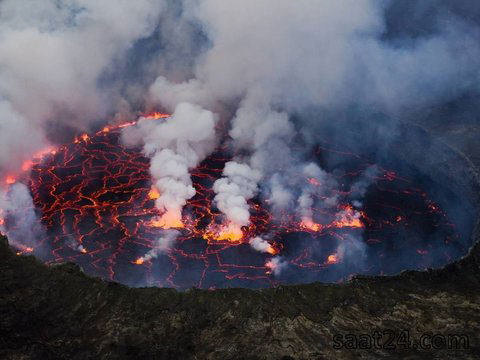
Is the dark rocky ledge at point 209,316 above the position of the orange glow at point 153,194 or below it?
below

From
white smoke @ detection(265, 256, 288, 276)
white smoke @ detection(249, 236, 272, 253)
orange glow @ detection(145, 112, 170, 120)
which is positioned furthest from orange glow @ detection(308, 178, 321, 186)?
orange glow @ detection(145, 112, 170, 120)

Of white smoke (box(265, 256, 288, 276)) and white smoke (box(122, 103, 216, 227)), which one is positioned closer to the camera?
white smoke (box(265, 256, 288, 276))

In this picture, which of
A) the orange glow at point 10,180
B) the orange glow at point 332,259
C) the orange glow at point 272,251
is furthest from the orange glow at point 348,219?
the orange glow at point 10,180

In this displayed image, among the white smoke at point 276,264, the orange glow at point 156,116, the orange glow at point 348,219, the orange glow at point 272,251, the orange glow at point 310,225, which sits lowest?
the white smoke at point 276,264

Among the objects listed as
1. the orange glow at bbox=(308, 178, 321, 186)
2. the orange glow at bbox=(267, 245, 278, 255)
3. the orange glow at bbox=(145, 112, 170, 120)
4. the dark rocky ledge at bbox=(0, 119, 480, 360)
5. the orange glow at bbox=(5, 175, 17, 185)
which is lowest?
the dark rocky ledge at bbox=(0, 119, 480, 360)

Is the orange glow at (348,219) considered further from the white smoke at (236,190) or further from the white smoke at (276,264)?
the white smoke at (236,190)

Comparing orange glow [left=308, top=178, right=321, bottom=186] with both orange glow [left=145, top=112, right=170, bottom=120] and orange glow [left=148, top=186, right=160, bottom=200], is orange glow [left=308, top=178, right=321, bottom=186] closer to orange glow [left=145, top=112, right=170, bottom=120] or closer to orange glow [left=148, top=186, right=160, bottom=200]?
orange glow [left=148, top=186, right=160, bottom=200]

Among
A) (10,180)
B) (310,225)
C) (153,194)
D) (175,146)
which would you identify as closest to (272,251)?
(310,225)
